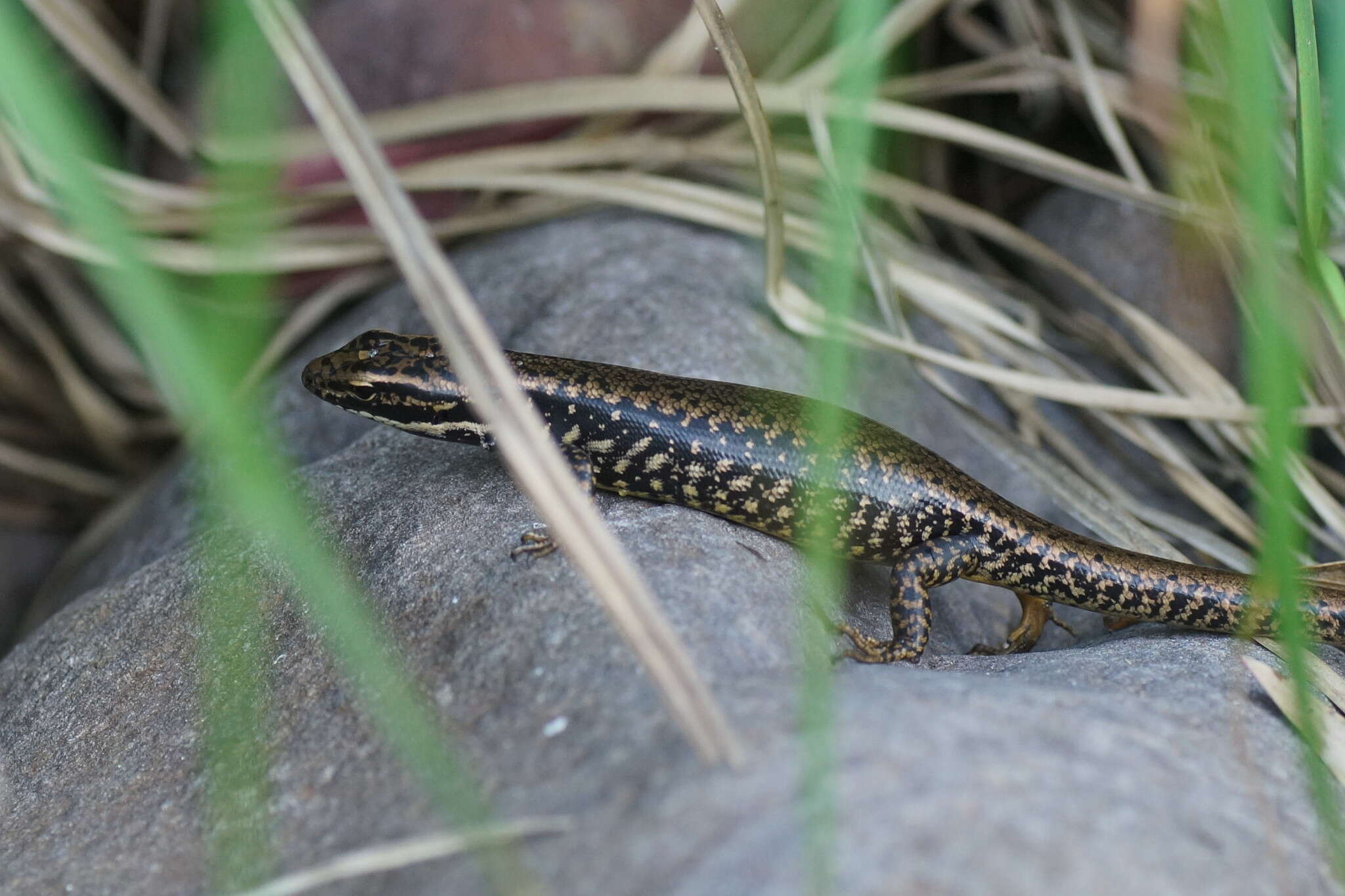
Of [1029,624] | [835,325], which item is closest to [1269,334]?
[835,325]

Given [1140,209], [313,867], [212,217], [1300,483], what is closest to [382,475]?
[313,867]

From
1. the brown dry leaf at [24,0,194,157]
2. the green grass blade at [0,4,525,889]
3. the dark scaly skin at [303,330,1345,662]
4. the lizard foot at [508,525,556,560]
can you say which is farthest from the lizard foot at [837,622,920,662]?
the brown dry leaf at [24,0,194,157]

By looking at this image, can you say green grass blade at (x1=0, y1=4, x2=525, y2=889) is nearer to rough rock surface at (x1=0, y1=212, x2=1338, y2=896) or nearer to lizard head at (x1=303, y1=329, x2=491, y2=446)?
rough rock surface at (x1=0, y1=212, x2=1338, y2=896)

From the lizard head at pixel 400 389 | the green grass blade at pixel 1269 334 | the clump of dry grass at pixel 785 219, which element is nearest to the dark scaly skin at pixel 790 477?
the lizard head at pixel 400 389

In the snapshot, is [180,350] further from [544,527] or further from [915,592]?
[915,592]

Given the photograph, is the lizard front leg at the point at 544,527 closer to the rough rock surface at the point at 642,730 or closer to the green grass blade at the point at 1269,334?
the rough rock surface at the point at 642,730

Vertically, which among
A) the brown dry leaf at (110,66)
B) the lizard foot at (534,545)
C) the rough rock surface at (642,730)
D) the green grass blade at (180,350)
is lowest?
the rough rock surface at (642,730)
